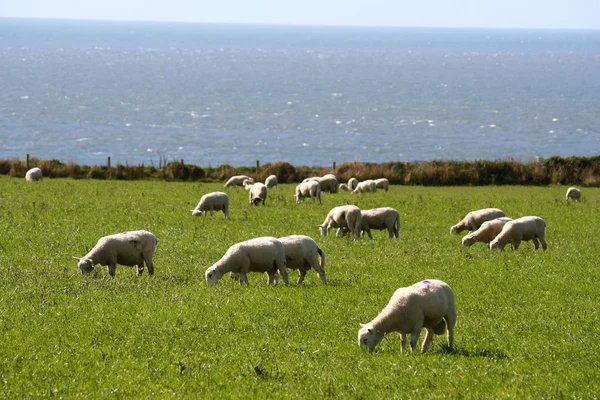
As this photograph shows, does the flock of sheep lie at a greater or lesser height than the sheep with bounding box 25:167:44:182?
greater

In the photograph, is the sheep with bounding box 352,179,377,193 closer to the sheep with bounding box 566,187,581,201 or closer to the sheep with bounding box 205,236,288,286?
the sheep with bounding box 566,187,581,201

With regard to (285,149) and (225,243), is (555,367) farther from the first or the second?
(285,149)

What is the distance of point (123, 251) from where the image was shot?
23594 mm

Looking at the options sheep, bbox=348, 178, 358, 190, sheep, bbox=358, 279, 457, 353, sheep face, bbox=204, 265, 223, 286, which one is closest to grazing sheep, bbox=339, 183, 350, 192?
sheep, bbox=348, 178, 358, 190

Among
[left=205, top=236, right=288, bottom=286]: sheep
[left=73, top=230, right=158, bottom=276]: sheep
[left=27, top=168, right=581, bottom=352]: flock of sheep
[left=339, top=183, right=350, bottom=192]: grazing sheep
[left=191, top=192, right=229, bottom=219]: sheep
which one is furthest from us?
[left=339, top=183, right=350, bottom=192]: grazing sheep

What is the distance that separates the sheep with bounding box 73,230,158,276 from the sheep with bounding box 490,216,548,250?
11311 millimetres

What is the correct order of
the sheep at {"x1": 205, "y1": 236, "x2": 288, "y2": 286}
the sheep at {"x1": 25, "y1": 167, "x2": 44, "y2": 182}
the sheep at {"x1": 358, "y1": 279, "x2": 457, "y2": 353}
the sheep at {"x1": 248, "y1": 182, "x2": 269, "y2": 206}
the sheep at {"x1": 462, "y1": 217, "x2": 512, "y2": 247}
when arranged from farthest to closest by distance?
the sheep at {"x1": 25, "y1": 167, "x2": 44, "y2": 182} < the sheep at {"x1": 248, "y1": 182, "x2": 269, "y2": 206} < the sheep at {"x1": 462, "y1": 217, "x2": 512, "y2": 247} < the sheep at {"x1": 205, "y1": 236, "x2": 288, "y2": 286} < the sheep at {"x1": 358, "y1": 279, "x2": 457, "y2": 353}

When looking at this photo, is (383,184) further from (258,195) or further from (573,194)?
(258,195)

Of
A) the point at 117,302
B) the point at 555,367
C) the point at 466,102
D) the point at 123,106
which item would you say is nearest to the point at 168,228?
the point at 117,302

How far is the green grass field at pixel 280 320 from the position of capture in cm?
1416

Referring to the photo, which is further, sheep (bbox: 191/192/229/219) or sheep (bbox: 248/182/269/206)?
sheep (bbox: 248/182/269/206)

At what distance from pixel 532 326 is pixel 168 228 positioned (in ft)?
57.9

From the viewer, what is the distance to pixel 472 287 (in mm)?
22641

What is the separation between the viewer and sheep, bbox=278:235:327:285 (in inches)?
885
